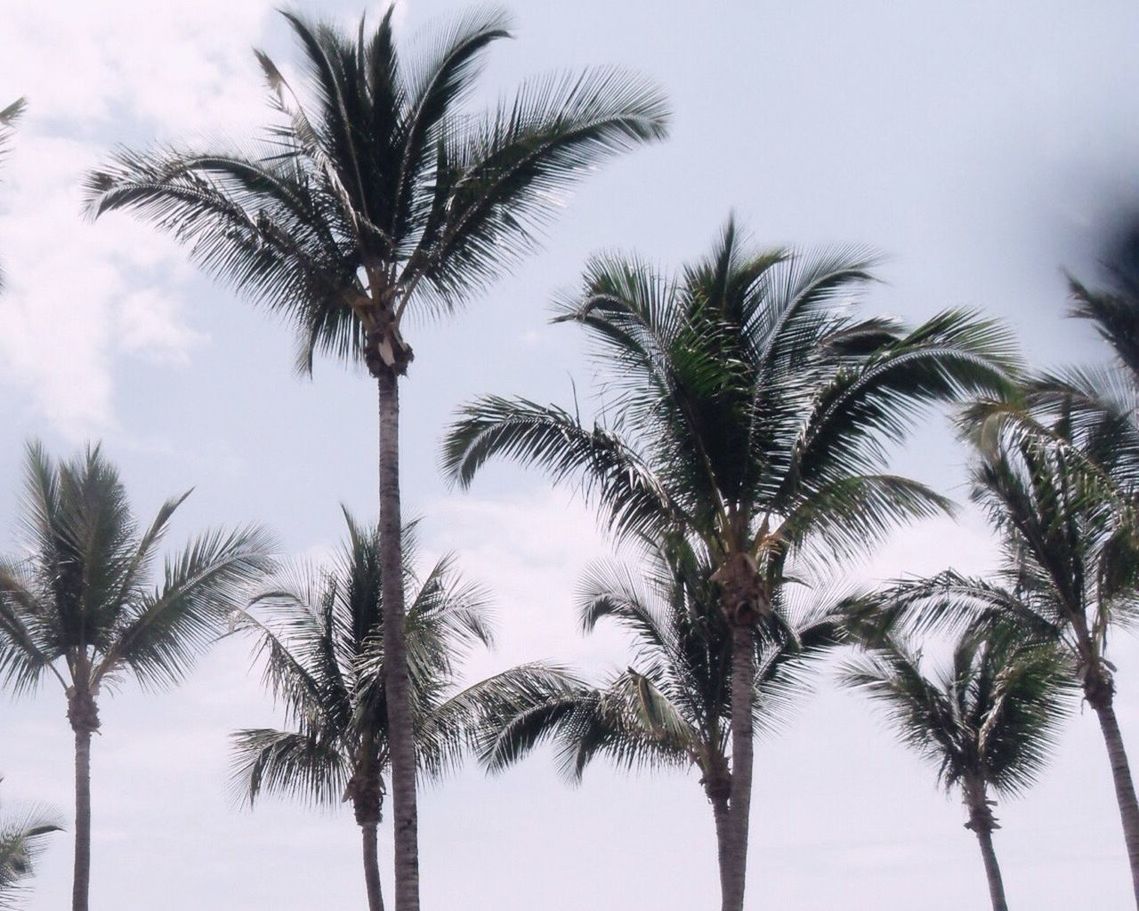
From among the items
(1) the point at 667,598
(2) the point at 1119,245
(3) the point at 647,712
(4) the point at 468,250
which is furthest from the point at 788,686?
(2) the point at 1119,245

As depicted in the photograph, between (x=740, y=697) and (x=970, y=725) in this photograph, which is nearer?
(x=740, y=697)

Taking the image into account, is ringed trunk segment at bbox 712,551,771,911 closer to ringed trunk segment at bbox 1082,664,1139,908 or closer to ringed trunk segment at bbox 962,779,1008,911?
ringed trunk segment at bbox 1082,664,1139,908

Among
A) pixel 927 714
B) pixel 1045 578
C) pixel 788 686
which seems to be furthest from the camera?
pixel 927 714

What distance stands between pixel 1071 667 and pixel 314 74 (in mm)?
11706

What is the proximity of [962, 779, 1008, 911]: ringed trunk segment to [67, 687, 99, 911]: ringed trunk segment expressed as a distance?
14.0 m

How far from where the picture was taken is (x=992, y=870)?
2431 cm

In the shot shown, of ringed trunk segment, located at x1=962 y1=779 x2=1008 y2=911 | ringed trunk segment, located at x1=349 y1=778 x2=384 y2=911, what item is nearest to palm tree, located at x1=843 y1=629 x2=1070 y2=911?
ringed trunk segment, located at x1=962 y1=779 x2=1008 y2=911

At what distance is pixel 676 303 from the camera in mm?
14602

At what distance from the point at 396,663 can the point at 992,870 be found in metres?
14.7

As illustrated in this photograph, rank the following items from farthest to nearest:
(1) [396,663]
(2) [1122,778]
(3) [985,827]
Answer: (3) [985,827]
(2) [1122,778]
(1) [396,663]

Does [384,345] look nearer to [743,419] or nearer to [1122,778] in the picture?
[743,419]

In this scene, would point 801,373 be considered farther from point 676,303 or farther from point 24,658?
point 24,658

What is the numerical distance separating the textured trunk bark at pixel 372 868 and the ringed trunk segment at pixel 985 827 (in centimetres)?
1006

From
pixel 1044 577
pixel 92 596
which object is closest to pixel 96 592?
pixel 92 596
